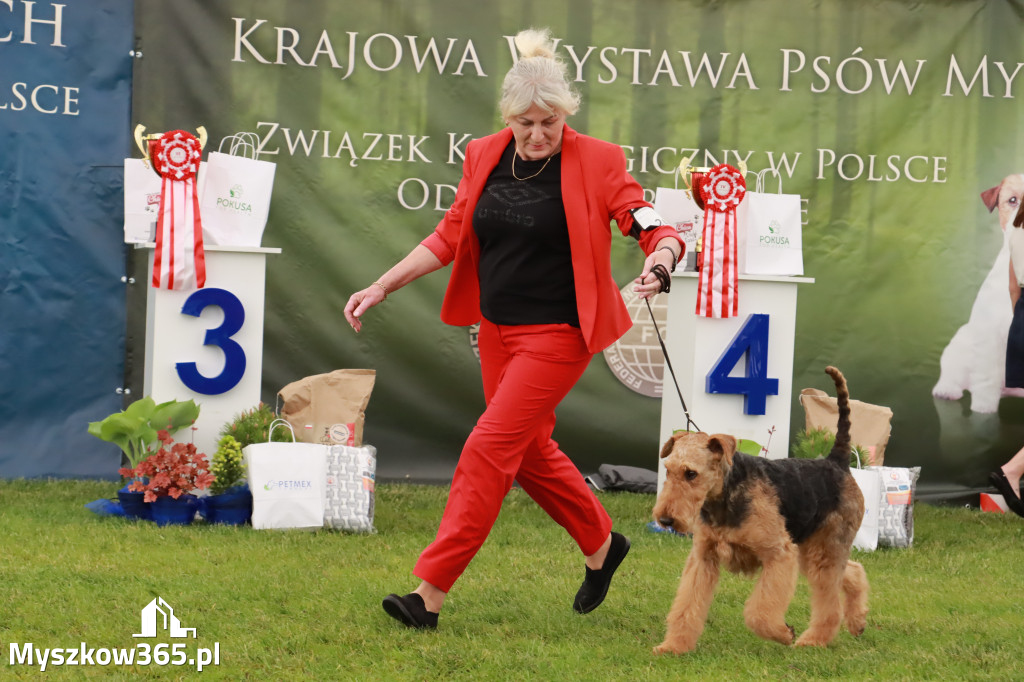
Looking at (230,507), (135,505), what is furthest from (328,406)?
(135,505)

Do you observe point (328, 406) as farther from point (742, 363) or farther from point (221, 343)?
point (742, 363)

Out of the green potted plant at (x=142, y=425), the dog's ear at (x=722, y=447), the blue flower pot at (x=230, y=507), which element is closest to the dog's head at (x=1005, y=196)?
the dog's ear at (x=722, y=447)

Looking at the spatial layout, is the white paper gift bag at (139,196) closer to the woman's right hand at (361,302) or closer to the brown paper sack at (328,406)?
the brown paper sack at (328,406)

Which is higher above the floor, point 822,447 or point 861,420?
point 861,420

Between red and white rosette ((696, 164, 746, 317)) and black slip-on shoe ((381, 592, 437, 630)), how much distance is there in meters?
2.61

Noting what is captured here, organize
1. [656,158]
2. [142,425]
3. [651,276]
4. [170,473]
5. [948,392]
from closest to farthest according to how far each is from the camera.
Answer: [651,276], [170,473], [142,425], [656,158], [948,392]

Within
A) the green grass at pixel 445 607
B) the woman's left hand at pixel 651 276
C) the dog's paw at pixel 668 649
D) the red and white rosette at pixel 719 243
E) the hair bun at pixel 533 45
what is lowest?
the green grass at pixel 445 607

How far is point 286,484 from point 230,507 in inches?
11.8

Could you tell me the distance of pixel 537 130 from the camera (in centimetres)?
348

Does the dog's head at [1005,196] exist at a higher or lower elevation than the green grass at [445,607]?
higher

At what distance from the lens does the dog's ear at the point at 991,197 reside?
7125 mm

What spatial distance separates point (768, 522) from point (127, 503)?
10.3ft

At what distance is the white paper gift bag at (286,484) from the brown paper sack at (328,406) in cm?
36

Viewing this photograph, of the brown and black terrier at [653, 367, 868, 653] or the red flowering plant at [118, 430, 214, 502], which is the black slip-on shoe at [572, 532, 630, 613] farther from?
the red flowering plant at [118, 430, 214, 502]
